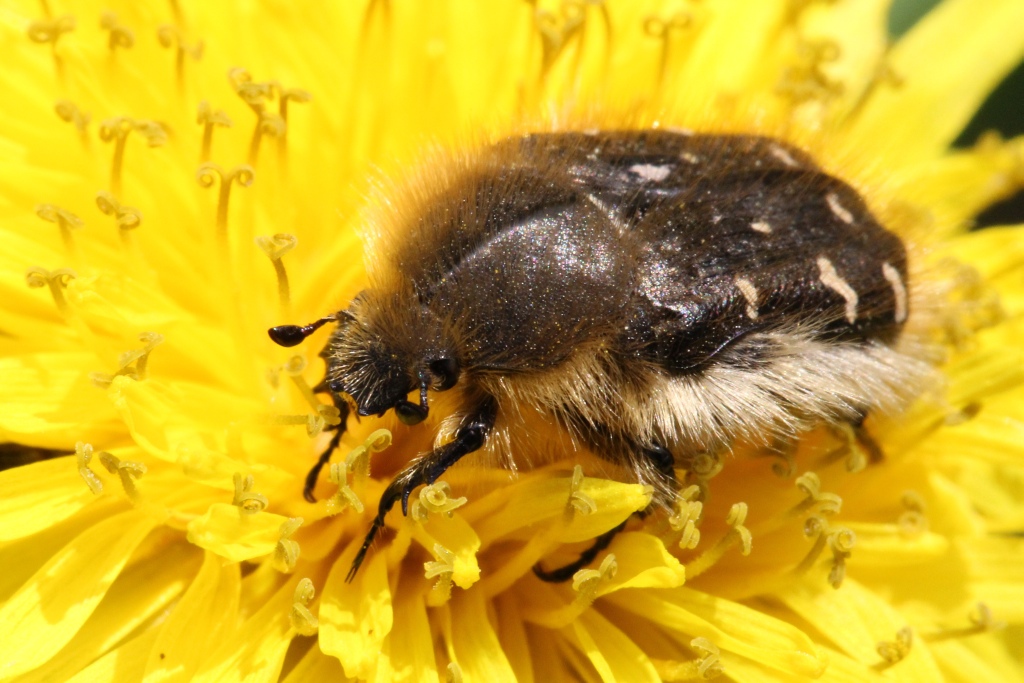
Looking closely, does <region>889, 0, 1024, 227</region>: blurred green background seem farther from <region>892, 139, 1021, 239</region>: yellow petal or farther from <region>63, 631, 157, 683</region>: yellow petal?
<region>63, 631, 157, 683</region>: yellow petal

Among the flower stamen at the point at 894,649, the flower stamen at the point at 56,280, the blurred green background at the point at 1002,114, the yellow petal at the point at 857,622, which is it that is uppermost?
the flower stamen at the point at 56,280

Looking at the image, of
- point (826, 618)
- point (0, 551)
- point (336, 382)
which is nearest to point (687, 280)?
point (336, 382)

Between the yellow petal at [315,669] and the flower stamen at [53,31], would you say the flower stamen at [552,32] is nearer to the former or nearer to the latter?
the flower stamen at [53,31]

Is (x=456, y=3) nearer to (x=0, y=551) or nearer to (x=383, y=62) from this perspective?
(x=383, y=62)

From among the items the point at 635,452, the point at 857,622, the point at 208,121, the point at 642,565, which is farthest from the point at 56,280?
the point at 857,622

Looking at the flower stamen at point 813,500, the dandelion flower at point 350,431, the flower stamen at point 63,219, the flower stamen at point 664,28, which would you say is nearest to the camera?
the dandelion flower at point 350,431

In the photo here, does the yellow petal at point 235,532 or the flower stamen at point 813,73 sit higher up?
the flower stamen at point 813,73

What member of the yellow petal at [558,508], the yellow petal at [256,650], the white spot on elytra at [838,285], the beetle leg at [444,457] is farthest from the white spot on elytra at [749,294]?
the yellow petal at [256,650]
